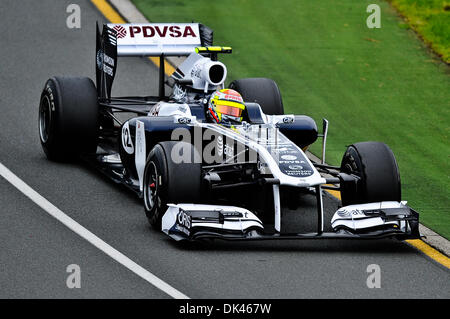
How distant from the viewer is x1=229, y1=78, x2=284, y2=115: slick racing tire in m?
14.6

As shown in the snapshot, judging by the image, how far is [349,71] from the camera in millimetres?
19031

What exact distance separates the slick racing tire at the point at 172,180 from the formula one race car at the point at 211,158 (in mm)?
10

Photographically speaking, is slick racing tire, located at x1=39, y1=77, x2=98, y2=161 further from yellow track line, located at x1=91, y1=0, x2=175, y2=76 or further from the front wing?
yellow track line, located at x1=91, y1=0, x2=175, y2=76

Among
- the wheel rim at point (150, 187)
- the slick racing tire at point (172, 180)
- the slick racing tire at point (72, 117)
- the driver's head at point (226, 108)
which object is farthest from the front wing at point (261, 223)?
the slick racing tire at point (72, 117)

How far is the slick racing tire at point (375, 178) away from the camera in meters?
11.5

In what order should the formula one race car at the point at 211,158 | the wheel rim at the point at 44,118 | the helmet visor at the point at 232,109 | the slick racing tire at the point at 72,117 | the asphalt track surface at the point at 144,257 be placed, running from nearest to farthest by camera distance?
the asphalt track surface at the point at 144,257 < the formula one race car at the point at 211,158 < the helmet visor at the point at 232,109 < the slick racing tire at the point at 72,117 < the wheel rim at the point at 44,118

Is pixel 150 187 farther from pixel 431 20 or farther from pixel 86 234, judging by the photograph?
pixel 431 20

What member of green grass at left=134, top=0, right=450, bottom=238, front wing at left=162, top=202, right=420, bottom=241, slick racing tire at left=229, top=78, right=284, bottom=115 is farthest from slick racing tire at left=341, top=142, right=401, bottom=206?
slick racing tire at left=229, top=78, right=284, bottom=115

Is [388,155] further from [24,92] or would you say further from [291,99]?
[24,92]

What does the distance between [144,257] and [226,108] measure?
95.4 inches

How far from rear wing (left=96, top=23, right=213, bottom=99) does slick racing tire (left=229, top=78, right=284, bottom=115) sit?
916 mm

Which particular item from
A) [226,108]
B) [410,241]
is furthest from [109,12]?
[410,241]

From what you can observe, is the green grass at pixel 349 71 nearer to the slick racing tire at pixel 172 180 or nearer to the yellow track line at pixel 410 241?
the yellow track line at pixel 410 241

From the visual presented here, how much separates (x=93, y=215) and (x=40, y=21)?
31.9ft
